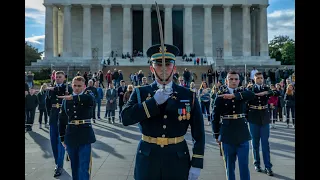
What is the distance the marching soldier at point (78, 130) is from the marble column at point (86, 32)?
1929 inches

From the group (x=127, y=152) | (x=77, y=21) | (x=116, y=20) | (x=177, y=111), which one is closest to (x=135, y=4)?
(x=116, y=20)

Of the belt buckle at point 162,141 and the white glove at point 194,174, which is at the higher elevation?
the belt buckle at point 162,141

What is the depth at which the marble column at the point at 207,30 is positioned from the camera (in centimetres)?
5462

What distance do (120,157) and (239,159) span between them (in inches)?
173

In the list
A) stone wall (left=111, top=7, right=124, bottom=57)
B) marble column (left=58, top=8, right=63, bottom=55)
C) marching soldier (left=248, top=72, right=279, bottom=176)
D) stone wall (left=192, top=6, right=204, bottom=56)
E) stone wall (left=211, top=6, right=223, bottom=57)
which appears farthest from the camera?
marble column (left=58, top=8, right=63, bottom=55)

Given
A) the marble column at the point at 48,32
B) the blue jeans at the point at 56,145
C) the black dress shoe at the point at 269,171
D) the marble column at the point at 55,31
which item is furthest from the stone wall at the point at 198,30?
the blue jeans at the point at 56,145

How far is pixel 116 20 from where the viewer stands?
56812 mm

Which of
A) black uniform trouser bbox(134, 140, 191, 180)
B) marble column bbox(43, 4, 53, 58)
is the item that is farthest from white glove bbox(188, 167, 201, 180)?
marble column bbox(43, 4, 53, 58)

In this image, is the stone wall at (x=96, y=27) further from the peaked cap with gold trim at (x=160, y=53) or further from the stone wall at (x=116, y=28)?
the peaked cap with gold trim at (x=160, y=53)

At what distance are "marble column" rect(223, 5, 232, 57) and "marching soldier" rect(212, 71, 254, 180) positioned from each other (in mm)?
48542

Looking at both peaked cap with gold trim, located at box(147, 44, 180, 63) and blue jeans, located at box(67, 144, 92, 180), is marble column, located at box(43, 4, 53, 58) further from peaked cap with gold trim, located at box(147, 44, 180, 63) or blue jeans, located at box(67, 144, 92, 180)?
peaked cap with gold trim, located at box(147, 44, 180, 63)

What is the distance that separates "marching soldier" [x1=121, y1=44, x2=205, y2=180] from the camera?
12.8 feet
